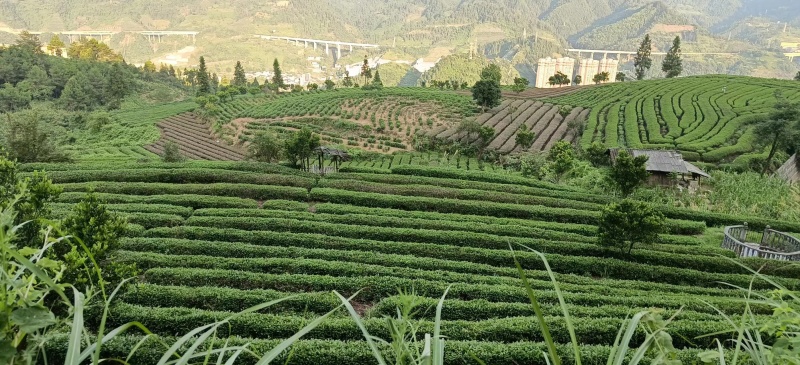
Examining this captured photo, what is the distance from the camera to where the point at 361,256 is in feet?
45.7

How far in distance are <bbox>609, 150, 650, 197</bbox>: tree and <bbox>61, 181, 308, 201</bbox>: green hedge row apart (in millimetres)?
15181

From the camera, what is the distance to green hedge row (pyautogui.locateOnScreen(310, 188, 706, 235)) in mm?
19078

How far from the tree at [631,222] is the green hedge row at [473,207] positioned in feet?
13.9

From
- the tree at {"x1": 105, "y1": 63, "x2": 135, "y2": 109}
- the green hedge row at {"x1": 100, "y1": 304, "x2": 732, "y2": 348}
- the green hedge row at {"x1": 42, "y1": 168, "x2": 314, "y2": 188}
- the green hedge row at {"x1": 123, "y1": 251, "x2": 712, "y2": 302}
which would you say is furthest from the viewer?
the tree at {"x1": 105, "y1": 63, "x2": 135, "y2": 109}

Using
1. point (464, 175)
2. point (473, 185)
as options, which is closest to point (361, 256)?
point (473, 185)

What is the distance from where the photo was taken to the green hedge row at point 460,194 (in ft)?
68.9

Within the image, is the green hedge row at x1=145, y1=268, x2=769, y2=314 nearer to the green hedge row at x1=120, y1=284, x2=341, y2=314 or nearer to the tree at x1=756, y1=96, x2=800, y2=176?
the green hedge row at x1=120, y1=284, x2=341, y2=314

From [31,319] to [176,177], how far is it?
22.6 metres

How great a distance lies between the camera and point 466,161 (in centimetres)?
4441

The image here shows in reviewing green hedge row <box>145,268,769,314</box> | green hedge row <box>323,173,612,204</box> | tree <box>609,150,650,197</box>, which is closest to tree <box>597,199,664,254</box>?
green hedge row <box>145,268,769,314</box>

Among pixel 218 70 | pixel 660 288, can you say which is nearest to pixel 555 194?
pixel 660 288

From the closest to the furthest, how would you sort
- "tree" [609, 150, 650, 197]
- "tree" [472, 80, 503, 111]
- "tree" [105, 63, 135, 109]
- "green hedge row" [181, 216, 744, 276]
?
1. "green hedge row" [181, 216, 744, 276]
2. "tree" [609, 150, 650, 197]
3. "tree" [472, 80, 503, 111]
4. "tree" [105, 63, 135, 109]

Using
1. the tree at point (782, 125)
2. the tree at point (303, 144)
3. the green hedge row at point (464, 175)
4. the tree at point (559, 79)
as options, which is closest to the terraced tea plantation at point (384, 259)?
the green hedge row at point (464, 175)

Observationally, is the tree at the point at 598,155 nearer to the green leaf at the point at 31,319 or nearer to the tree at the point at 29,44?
the green leaf at the point at 31,319
